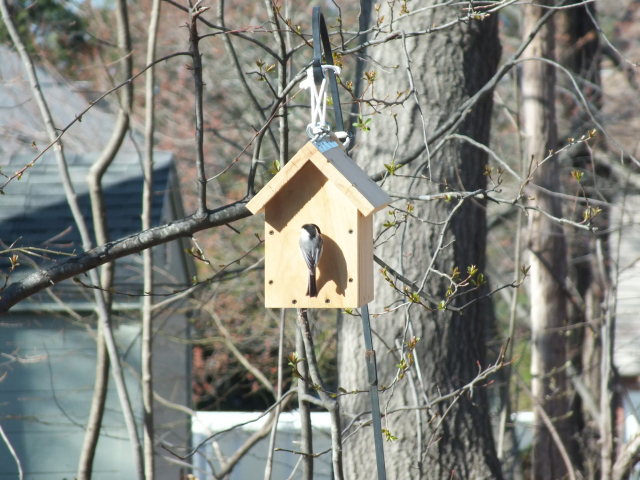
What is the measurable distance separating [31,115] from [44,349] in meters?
4.48

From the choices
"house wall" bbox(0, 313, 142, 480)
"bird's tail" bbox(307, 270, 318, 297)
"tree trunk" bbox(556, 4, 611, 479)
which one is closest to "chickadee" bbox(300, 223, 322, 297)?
"bird's tail" bbox(307, 270, 318, 297)

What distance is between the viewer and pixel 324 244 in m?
1.91

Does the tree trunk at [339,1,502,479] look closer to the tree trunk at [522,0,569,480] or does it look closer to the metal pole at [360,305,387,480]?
the metal pole at [360,305,387,480]

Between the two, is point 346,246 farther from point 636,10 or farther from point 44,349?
point 636,10

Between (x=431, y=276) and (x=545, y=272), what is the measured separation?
3039 mm

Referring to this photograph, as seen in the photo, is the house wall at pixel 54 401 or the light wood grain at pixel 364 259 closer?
the light wood grain at pixel 364 259

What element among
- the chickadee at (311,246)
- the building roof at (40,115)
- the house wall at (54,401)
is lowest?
the house wall at (54,401)

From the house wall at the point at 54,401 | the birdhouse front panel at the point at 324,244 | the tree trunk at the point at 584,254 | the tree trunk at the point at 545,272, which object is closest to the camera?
the birdhouse front panel at the point at 324,244

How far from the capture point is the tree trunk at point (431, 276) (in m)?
3.47

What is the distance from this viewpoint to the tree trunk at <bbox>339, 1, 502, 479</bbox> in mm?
3471

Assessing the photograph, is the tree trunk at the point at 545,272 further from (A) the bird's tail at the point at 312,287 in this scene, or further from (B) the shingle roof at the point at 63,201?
(A) the bird's tail at the point at 312,287

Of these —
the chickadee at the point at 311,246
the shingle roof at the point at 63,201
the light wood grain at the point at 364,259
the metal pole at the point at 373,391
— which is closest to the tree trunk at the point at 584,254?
the shingle roof at the point at 63,201

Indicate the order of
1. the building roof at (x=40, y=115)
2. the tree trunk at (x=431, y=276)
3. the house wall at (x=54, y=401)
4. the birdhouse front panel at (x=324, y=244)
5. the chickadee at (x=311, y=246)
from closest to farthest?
1. the chickadee at (x=311, y=246)
2. the birdhouse front panel at (x=324, y=244)
3. the tree trunk at (x=431, y=276)
4. the house wall at (x=54, y=401)
5. the building roof at (x=40, y=115)

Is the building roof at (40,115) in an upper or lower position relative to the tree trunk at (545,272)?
upper
